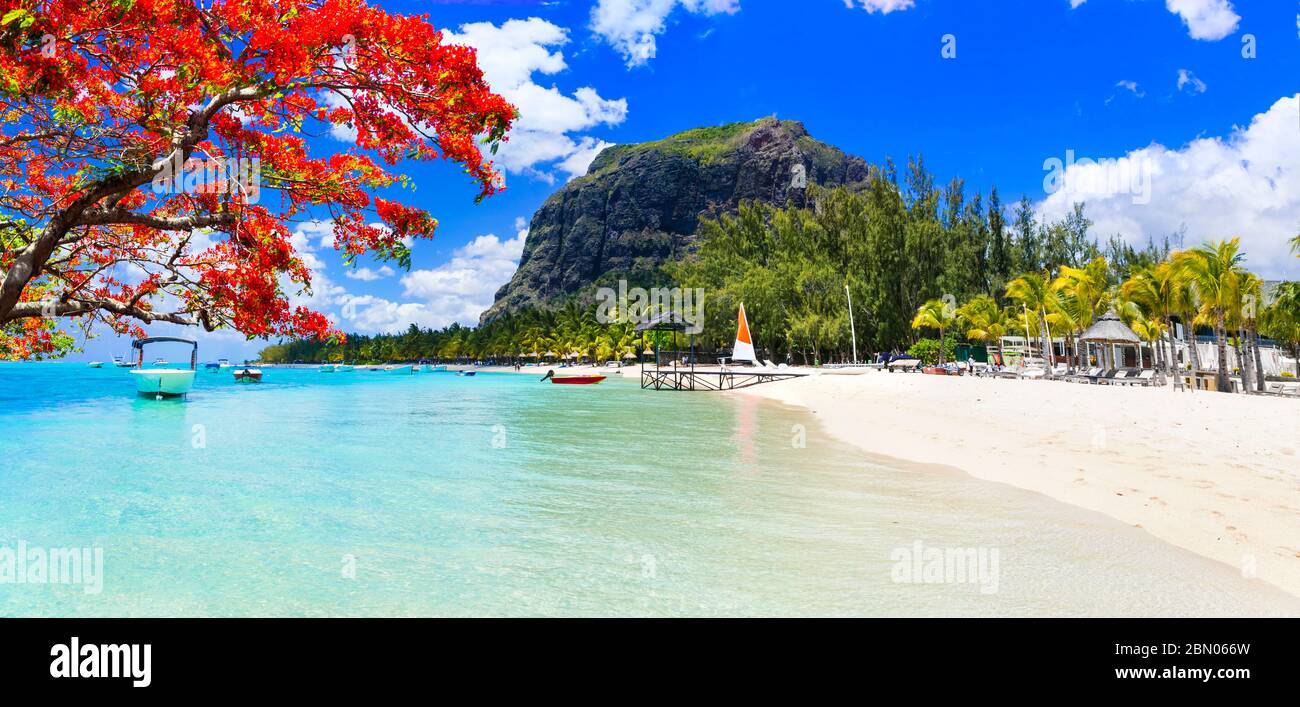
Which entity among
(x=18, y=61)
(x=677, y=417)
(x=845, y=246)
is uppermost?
(x=845, y=246)

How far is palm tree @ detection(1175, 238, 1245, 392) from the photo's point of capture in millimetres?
22031

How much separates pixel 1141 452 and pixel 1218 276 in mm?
16752

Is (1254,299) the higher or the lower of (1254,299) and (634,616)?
the higher

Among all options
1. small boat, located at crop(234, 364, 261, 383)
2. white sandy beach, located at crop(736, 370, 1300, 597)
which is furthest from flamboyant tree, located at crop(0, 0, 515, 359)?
small boat, located at crop(234, 364, 261, 383)

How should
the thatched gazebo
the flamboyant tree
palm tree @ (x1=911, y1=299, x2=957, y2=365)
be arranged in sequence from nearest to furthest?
1. the flamboyant tree
2. the thatched gazebo
3. palm tree @ (x1=911, y1=299, x2=957, y2=365)

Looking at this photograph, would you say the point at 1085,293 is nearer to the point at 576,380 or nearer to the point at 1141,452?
the point at 1141,452

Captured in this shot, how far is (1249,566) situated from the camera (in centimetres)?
557

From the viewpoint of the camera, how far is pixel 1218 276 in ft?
73.0

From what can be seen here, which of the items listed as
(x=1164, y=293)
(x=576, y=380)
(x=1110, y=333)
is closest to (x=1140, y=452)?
(x=1164, y=293)

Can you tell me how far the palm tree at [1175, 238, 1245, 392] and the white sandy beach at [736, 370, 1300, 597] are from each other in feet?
21.2

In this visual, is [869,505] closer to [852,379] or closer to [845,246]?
[852,379]

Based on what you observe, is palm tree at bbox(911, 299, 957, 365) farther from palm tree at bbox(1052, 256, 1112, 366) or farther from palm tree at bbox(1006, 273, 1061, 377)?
palm tree at bbox(1052, 256, 1112, 366)
